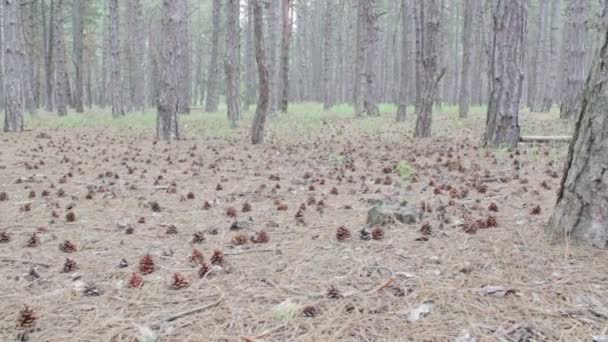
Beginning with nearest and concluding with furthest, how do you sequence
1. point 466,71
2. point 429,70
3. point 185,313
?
point 185,313
point 429,70
point 466,71

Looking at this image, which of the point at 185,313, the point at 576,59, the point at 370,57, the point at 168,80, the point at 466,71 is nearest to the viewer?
the point at 185,313

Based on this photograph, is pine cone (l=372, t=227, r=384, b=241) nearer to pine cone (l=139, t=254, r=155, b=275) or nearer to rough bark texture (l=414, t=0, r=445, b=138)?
pine cone (l=139, t=254, r=155, b=275)

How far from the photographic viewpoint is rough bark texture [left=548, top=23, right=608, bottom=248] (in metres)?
2.81

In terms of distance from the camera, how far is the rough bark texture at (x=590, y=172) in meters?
2.81

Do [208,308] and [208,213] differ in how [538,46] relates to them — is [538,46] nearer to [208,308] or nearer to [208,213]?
[208,213]

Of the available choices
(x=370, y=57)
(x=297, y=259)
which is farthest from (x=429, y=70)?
(x=297, y=259)

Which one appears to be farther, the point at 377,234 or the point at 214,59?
the point at 214,59

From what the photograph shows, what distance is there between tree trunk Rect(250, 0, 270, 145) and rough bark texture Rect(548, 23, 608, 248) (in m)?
7.64

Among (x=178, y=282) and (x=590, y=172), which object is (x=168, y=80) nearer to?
(x=178, y=282)

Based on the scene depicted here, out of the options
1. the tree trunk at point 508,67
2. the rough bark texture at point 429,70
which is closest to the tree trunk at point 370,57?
the rough bark texture at point 429,70

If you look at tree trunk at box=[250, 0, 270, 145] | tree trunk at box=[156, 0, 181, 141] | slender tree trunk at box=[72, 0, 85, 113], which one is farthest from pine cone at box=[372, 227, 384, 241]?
slender tree trunk at box=[72, 0, 85, 113]

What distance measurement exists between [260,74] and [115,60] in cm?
1113

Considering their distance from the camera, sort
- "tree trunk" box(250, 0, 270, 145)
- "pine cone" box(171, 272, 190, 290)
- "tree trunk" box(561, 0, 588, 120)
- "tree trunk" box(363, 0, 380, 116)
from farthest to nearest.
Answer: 1. "tree trunk" box(363, 0, 380, 116)
2. "tree trunk" box(561, 0, 588, 120)
3. "tree trunk" box(250, 0, 270, 145)
4. "pine cone" box(171, 272, 190, 290)

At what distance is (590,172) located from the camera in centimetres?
286
